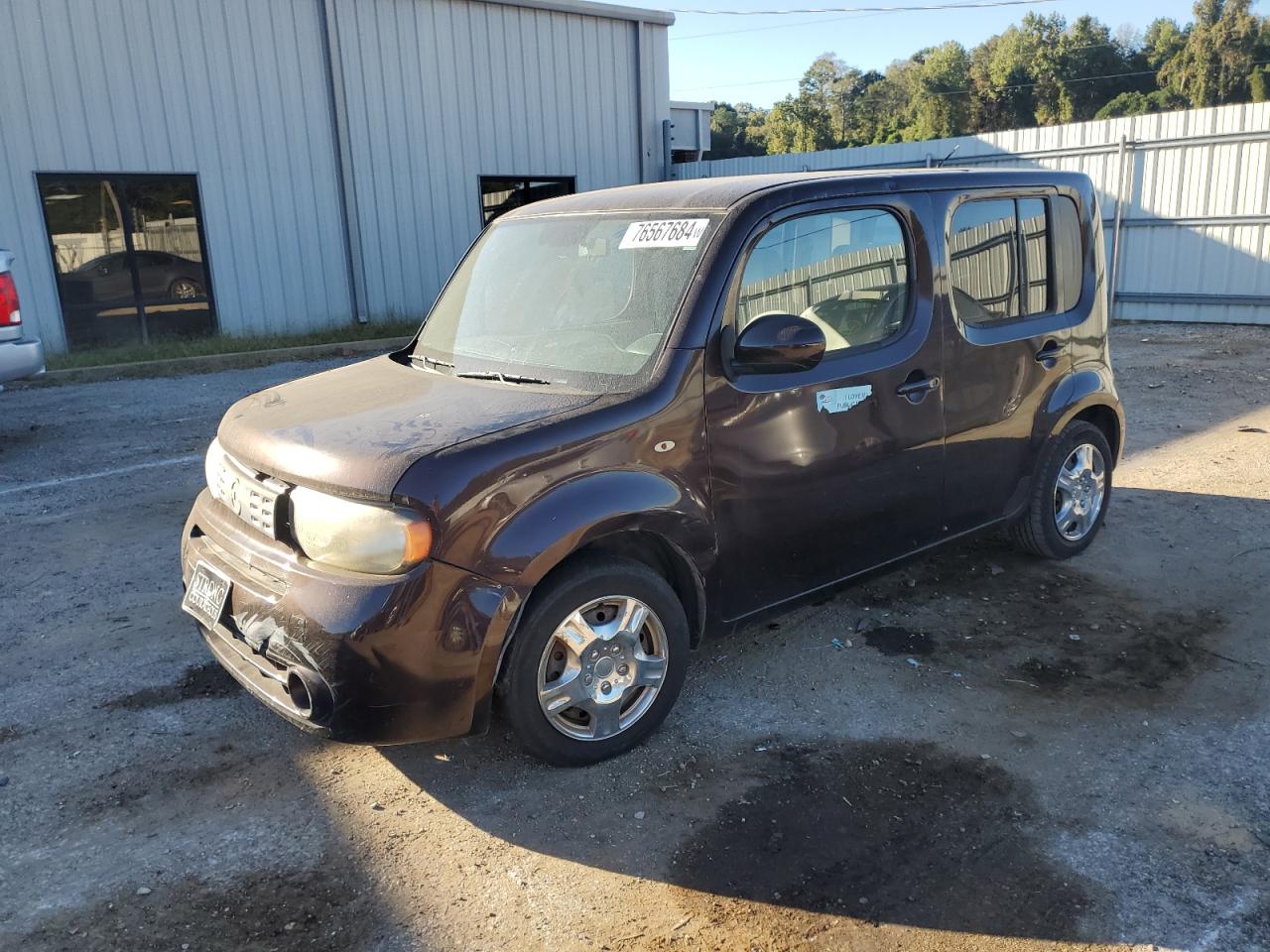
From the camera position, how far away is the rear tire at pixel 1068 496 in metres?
4.73

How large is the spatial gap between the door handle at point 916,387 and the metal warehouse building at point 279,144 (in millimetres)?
12331

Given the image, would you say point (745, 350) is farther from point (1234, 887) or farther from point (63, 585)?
point (63, 585)

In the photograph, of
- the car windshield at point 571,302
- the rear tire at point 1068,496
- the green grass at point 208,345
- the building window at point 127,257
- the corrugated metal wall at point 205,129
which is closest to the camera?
the car windshield at point 571,302

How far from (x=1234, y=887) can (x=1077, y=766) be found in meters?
0.64

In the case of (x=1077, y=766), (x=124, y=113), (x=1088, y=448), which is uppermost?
(x=124, y=113)

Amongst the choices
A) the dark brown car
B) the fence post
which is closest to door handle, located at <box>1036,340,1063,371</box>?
the dark brown car

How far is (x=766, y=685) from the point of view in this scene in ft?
12.5

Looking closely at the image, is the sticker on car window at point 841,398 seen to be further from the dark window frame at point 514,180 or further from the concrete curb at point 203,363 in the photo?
the dark window frame at point 514,180

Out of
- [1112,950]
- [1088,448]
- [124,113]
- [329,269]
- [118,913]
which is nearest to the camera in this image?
[1112,950]

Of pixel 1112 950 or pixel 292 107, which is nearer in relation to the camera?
pixel 1112 950

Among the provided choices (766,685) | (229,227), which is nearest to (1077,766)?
(766,685)

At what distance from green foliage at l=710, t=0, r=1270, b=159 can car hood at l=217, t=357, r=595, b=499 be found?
7559 centimetres

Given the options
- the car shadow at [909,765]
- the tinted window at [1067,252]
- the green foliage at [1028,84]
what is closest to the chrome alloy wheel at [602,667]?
the car shadow at [909,765]

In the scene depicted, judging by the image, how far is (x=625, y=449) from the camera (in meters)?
3.09
